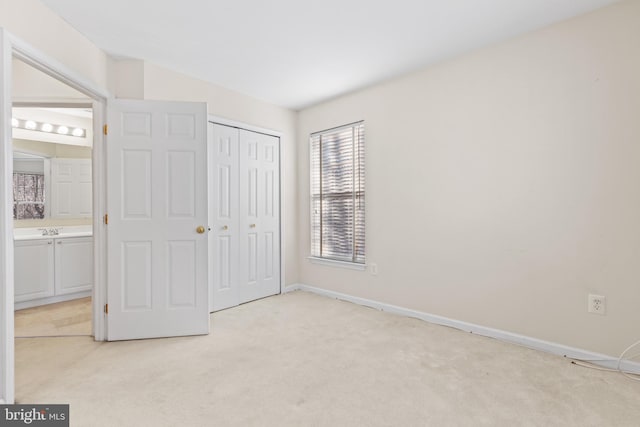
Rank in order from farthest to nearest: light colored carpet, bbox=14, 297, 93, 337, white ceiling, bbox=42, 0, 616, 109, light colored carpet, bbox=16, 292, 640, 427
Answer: light colored carpet, bbox=14, 297, 93, 337 → white ceiling, bbox=42, 0, 616, 109 → light colored carpet, bbox=16, 292, 640, 427

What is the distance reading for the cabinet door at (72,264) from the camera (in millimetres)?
3846

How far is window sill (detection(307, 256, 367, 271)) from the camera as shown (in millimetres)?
3665

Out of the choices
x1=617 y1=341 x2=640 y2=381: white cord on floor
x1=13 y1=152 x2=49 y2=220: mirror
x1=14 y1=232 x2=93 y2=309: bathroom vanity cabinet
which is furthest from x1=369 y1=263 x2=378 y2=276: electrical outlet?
x1=13 y1=152 x2=49 y2=220: mirror

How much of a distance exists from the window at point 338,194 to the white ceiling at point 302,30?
848 mm

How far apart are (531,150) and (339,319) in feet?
7.37

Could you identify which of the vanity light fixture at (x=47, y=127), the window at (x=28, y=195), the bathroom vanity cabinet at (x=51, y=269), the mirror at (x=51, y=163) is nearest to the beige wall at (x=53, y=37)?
the mirror at (x=51, y=163)

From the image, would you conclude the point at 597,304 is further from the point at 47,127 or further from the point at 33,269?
the point at 47,127

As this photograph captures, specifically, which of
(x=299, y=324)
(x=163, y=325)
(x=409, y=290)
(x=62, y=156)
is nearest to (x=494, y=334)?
(x=409, y=290)

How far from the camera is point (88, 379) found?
79.7 inches

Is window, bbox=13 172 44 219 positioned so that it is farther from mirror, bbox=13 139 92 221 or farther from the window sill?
the window sill

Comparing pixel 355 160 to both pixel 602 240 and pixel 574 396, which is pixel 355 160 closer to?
pixel 602 240

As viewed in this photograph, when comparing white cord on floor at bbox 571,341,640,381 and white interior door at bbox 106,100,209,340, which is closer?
white cord on floor at bbox 571,341,640,381

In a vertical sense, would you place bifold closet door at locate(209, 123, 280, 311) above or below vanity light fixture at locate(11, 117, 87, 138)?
below

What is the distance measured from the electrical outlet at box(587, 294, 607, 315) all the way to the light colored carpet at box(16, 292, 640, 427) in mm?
398
